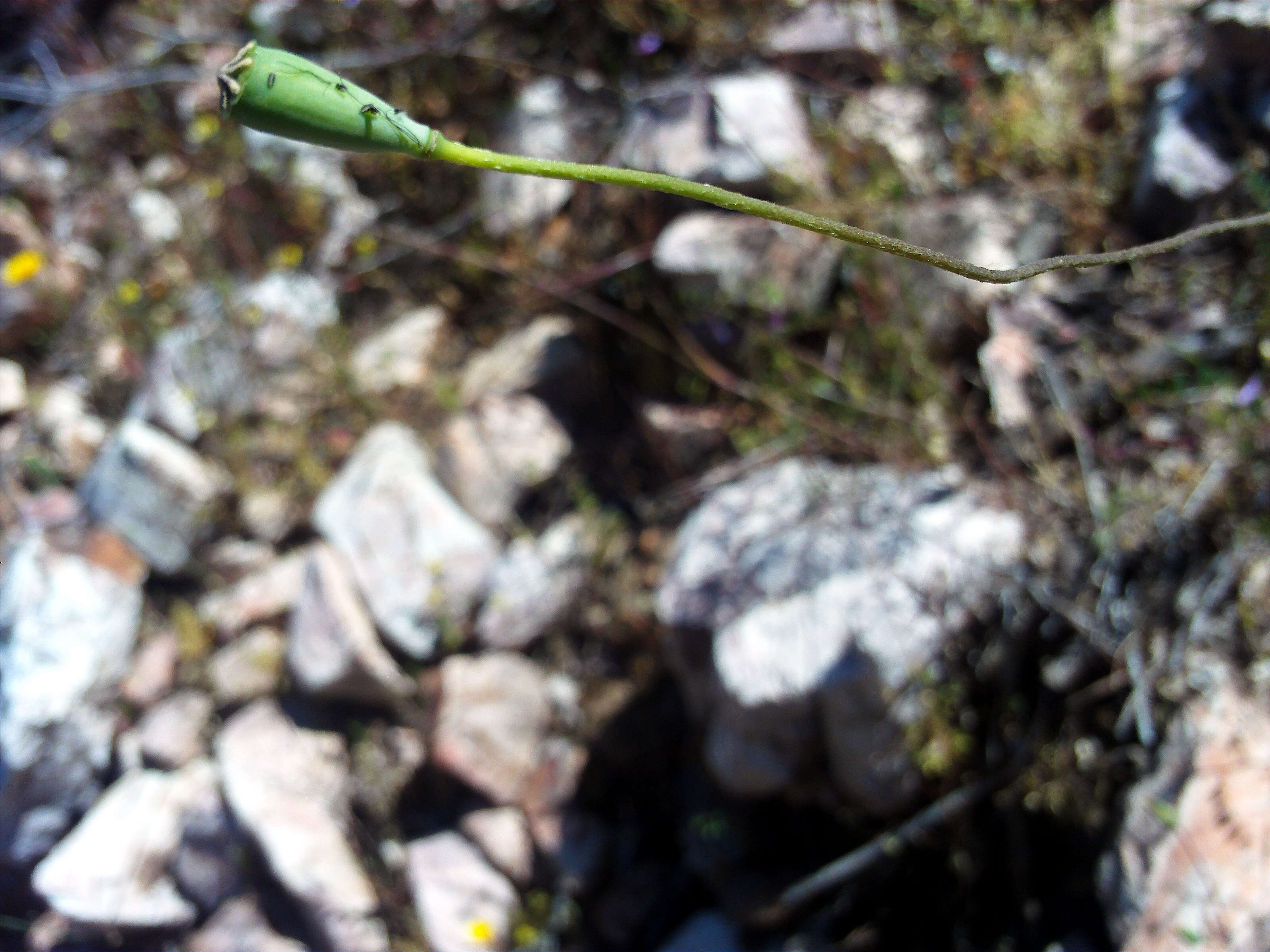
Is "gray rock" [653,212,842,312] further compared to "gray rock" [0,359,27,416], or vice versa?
"gray rock" [0,359,27,416]

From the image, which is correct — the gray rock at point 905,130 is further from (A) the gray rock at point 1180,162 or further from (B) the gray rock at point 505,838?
(B) the gray rock at point 505,838

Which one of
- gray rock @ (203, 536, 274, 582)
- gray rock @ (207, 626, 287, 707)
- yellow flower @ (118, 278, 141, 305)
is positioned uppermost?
yellow flower @ (118, 278, 141, 305)

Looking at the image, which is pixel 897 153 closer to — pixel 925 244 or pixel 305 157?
pixel 925 244

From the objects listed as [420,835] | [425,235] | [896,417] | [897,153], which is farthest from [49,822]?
[897,153]

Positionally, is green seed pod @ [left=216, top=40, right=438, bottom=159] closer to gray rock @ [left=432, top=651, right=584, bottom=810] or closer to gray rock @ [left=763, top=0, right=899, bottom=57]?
gray rock @ [left=432, top=651, right=584, bottom=810]

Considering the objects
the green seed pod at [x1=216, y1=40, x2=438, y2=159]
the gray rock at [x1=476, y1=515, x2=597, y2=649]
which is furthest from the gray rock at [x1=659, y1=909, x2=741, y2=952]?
the green seed pod at [x1=216, y1=40, x2=438, y2=159]

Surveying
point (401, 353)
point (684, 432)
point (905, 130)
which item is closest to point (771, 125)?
point (905, 130)

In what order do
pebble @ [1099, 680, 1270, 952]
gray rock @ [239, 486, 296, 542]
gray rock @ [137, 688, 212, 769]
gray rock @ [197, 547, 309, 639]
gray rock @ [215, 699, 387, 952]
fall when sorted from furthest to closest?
gray rock @ [239, 486, 296, 542]
gray rock @ [197, 547, 309, 639]
gray rock @ [137, 688, 212, 769]
gray rock @ [215, 699, 387, 952]
pebble @ [1099, 680, 1270, 952]
